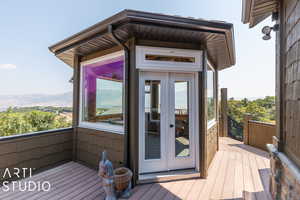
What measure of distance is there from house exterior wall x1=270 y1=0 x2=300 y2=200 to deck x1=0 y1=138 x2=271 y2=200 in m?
0.71

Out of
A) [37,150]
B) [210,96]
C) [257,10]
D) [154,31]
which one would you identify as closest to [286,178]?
[257,10]

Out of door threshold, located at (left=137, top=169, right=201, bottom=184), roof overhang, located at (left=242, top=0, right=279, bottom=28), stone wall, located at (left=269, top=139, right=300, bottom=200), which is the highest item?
roof overhang, located at (left=242, top=0, right=279, bottom=28)

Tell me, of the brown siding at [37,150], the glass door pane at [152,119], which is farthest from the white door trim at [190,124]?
the brown siding at [37,150]

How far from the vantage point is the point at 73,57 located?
383 cm

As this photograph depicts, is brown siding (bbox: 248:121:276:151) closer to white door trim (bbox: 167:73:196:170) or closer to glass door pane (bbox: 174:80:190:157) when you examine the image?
white door trim (bbox: 167:73:196:170)

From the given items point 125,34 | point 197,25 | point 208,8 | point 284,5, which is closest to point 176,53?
point 197,25

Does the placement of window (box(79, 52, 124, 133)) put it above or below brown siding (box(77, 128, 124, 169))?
above

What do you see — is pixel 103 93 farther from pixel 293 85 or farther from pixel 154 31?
pixel 293 85

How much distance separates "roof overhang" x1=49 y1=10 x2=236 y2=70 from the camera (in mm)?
2131

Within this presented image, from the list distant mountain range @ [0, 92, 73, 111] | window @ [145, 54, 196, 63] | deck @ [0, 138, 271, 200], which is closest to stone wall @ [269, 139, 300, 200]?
deck @ [0, 138, 271, 200]

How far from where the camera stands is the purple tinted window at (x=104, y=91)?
309 cm

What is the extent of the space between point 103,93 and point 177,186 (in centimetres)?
258

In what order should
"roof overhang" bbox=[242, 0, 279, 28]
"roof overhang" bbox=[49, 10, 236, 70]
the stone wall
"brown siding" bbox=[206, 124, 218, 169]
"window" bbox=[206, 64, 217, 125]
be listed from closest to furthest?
1. the stone wall
2. "roof overhang" bbox=[242, 0, 279, 28]
3. "roof overhang" bbox=[49, 10, 236, 70]
4. "brown siding" bbox=[206, 124, 218, 169]
5. "window" bbox=[206, 64, 217, 125]

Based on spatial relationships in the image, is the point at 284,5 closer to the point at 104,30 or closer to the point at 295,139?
the point at 295,139
